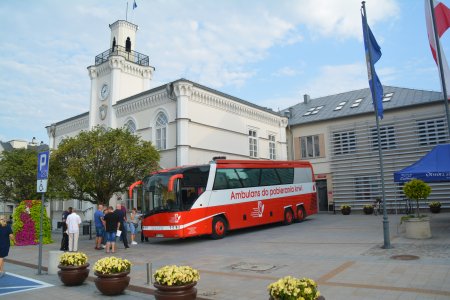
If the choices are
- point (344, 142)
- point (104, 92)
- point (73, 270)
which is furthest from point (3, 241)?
point (344, 142)

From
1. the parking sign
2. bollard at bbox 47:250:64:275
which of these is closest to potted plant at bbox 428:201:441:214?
bollard at bbox 47:250:64:275

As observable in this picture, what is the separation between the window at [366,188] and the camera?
29.0m

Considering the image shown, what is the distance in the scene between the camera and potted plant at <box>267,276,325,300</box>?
4945 millimetres

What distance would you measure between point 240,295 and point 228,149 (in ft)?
65.8


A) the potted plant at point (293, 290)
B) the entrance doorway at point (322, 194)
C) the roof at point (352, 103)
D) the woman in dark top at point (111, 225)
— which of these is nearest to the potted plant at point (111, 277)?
the potted plant at point (293, 290)

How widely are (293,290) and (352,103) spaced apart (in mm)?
30223


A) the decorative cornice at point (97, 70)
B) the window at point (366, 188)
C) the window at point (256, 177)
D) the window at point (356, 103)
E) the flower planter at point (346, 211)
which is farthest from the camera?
the window at point (356, 103)

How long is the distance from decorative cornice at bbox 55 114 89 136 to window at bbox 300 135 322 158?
19.3 m

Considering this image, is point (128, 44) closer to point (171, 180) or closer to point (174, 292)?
point (171, 180)

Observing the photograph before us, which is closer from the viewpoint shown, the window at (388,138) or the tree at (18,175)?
the tree at (18,175)

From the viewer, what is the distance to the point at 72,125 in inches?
1362

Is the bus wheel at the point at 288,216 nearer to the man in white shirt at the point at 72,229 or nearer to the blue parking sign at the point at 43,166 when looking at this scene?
the man in white shirt at the point at 72,229

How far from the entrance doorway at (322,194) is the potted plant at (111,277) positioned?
86.0 ft

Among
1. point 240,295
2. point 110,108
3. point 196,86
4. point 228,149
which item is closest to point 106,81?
point 110,108
